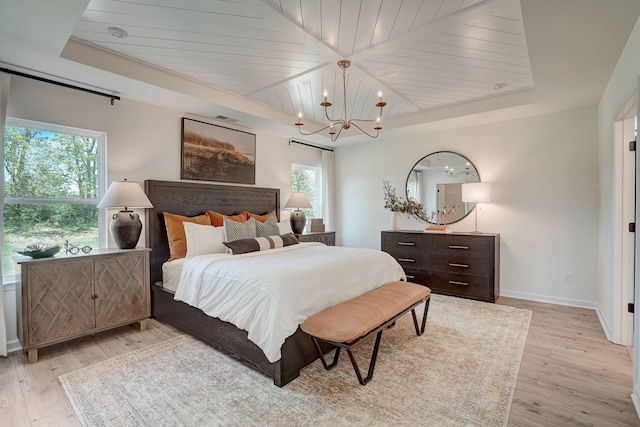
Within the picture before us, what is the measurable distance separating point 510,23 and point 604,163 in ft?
7.11

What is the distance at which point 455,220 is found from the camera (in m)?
4.70

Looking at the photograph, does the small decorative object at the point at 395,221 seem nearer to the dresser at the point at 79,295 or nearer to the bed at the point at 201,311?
the bed at the point at 201,311

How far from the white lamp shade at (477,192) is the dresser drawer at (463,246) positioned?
57 centimetres

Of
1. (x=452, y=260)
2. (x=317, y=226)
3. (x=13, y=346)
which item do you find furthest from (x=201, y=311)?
(x=452, y=260)

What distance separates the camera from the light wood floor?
5.90 ft

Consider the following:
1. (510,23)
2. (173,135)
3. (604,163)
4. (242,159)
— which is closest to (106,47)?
(173,135)

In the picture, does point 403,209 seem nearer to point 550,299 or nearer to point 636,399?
point 550,299

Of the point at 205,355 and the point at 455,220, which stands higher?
the point at 455,220

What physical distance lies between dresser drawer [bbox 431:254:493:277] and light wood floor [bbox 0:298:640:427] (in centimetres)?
84

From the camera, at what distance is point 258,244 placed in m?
3.44

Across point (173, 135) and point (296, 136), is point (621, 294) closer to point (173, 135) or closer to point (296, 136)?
point (296, 136)

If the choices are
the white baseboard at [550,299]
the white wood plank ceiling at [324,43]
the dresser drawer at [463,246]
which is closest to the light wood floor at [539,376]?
the white baseboard at [550,299]

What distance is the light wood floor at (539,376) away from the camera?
1.80 metres

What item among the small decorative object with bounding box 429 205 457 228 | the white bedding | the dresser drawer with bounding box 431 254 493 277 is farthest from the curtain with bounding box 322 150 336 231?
the white bedding
